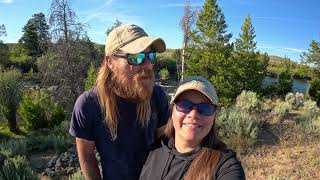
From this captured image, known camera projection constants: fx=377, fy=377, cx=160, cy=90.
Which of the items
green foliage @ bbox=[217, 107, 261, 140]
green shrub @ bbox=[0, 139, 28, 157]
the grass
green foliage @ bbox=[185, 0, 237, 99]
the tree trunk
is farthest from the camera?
green foliage @ bbox=[185, 0, 237, 99]

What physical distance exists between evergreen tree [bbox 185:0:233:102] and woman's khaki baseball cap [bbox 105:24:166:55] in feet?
75.8

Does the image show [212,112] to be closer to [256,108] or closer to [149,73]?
[149,73]

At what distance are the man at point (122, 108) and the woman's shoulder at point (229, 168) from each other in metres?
0.79

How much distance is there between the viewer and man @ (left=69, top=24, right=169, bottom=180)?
2.52 metres

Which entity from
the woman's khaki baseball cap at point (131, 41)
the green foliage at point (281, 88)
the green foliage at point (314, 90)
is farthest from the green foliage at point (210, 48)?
the woman's khaki baseball cap at point (131, 41)

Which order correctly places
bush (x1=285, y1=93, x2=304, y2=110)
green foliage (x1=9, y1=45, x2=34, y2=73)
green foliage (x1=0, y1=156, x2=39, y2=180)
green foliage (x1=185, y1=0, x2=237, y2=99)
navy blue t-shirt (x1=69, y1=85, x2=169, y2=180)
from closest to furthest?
navy blue t-shirt (x1=69, y1=85, x2=169, y2=180), green foliage (x1=0, y1=156, x2=39, y2=180), bush (x1=285, y1=93, x2=304, y2=110), green foliage (x1=185, y1=0, x2=237, y2=99), green foliage (x1=9, y1=45, x2=34, y2=73)

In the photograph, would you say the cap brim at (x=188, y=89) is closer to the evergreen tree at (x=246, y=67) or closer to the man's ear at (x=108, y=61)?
the man's ear at (x=108, y=61)

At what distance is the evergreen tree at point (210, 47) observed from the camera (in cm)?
2580

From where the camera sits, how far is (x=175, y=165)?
207 centimetres

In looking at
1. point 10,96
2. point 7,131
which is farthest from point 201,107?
point 10,96

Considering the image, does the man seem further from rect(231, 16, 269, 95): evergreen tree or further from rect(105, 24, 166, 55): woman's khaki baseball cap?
rect(231, 16, 269, 95): evergreen tree

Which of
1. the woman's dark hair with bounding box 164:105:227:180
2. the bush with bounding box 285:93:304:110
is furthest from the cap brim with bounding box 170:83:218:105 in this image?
the bush with bounding box 285:93:304:110

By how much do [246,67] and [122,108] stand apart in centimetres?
2534

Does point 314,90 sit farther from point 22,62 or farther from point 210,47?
point 22,62
